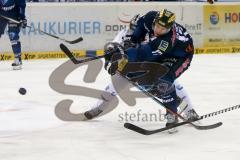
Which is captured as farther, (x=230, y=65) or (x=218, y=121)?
(x=230, y=65)

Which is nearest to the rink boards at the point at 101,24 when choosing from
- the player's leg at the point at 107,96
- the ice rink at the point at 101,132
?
the ice rink at the point at 101,132

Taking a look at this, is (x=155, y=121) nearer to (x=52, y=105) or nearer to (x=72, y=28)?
(x=52, y=105)

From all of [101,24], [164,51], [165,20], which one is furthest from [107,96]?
[101,24]

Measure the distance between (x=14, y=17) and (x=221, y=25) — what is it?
501 cm

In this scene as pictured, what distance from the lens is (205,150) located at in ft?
15.2

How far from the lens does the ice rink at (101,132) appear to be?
4484mm

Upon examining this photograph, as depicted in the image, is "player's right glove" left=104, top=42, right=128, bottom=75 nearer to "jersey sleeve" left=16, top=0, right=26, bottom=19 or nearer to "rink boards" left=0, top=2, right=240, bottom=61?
"jersey sleeve" left=16, top=0, right=26, bottom=19

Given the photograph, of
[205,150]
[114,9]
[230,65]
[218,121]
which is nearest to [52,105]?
[218,121]

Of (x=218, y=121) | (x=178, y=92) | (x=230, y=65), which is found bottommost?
(x=230, y=65)

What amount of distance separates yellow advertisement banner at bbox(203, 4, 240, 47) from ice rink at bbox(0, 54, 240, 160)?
14.9 ft

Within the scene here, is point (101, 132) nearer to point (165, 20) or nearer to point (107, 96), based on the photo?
point (107, 96)

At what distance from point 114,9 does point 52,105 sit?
5762 mm

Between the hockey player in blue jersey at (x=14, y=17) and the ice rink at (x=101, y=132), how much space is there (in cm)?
158

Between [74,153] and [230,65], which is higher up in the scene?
[74,153]
